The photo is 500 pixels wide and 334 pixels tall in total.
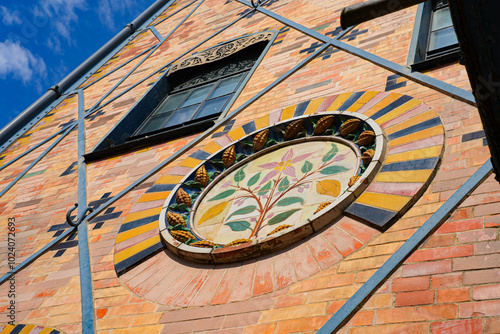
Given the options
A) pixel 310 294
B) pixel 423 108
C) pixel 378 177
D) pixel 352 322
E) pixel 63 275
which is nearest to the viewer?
pixel 352 322

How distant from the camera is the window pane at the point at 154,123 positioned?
5.61 metres

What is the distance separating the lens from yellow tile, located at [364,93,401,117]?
325 cm

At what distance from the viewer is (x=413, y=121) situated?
2938 mm

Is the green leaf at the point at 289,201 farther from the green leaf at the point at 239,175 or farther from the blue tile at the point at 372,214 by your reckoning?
the green leaf at the point at 239,175

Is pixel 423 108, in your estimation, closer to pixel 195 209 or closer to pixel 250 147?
pixel 250 147

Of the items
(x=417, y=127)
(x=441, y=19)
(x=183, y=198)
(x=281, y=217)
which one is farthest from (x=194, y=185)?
(x=441, y=19)

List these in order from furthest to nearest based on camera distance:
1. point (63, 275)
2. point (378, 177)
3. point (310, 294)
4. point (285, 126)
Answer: point (285, 126) < point (63, 275) < point (378, 177) < point (310, 294)

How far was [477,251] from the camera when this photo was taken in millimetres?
1945

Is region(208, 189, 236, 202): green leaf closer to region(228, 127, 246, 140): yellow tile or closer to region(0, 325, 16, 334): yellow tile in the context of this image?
region(228, 127, 246, 140): yellow tile

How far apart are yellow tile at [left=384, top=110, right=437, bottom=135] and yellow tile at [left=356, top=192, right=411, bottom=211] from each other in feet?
1.85

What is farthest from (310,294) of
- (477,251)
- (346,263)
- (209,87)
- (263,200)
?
(209,87)

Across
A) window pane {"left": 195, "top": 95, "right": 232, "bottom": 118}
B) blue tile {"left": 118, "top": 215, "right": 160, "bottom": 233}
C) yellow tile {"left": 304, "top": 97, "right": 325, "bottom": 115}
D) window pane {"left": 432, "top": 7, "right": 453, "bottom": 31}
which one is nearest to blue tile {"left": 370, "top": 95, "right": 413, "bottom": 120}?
yellow tile {"left": 304, "top": 97, "right": 325, "bottom": 115}

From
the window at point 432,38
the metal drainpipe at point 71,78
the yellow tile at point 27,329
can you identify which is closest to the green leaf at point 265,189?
the window at point 432,38

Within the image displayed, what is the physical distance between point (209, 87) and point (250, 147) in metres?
2.63
